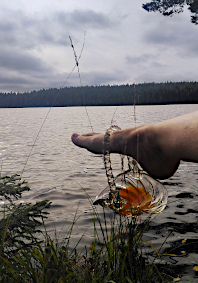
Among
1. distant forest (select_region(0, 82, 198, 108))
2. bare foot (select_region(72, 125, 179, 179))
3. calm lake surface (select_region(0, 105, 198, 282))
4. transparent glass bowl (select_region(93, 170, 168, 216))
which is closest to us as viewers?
bare foot (select_region(72, 125, 179, 179))

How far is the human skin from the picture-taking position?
2.57 metres

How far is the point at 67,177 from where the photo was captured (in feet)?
26.1

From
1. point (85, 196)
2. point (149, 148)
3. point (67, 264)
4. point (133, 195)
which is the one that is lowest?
point (85, 196)

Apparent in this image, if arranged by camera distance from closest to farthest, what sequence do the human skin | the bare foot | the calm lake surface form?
1. the human skin
2. the bare foot
3. the calm lake surface

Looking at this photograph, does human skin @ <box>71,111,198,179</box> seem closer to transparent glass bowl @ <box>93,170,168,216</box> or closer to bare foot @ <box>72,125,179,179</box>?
bare foot @ <box>72,125,179,179</box>

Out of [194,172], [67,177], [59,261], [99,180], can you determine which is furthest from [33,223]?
[194,172]

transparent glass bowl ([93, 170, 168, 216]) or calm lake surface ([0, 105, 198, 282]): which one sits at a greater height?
transparent glass bowl ([93, 170, 168, 216])

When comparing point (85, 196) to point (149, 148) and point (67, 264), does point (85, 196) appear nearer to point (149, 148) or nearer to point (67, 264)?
point (149, 148)

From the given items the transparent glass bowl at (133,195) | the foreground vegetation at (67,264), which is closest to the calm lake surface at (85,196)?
the transparent glass bowl at (133,195)

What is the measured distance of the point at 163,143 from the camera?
279cm

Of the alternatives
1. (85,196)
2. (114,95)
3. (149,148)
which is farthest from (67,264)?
(114,95)

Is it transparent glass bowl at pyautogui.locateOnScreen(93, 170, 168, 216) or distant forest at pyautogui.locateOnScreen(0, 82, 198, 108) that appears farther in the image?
distant forest at pyautogui.locateOnScreen(0, 82, 198, 108)

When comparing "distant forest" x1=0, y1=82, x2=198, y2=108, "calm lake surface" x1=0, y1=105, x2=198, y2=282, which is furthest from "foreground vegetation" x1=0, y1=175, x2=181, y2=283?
"distant forest" x1=0, y1=82, x2=198, y2=108

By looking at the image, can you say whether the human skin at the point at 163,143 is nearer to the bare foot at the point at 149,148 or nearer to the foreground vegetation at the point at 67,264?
the bare foot at the point at 149,148
